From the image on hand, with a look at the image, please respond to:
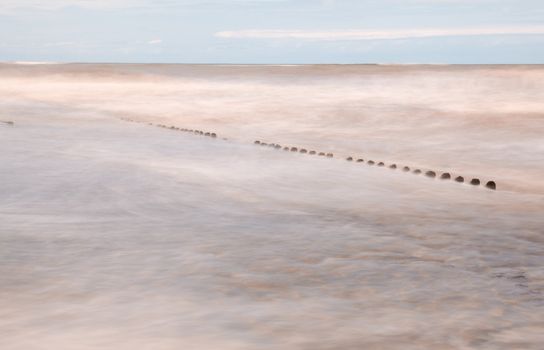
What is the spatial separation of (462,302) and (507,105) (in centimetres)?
2439

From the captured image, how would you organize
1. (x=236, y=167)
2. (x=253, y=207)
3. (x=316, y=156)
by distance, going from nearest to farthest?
(x=253, y=207) → (x=236, y=167) → (x=316, y=156)

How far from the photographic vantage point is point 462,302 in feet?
16.9

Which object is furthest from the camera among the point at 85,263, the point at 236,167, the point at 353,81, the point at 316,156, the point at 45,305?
the point at 353,81

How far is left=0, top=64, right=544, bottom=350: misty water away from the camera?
4672 mm

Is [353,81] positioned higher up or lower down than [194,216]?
higher up

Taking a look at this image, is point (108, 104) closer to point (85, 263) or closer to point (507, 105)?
point (507, 105)

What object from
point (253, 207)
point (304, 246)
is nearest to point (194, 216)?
point (253, 207)

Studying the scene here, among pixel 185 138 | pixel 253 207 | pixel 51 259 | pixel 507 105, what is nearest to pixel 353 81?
pixel 507 105

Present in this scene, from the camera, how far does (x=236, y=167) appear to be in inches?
466

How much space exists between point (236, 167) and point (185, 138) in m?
4.37

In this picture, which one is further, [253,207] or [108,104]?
[108,104]

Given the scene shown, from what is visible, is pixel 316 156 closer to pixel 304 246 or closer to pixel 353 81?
pixel 304 246

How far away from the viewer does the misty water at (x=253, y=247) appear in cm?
467

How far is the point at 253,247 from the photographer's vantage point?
655 centimetres
